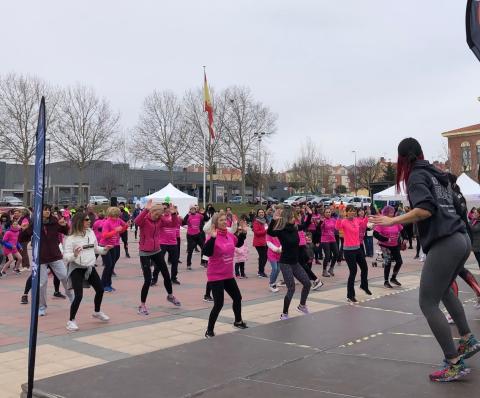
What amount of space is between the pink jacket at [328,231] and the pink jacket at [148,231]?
647cm

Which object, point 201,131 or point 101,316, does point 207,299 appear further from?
point 201,131

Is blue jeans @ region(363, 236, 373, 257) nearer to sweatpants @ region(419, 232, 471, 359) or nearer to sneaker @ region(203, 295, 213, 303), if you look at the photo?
sneaker @ region(203, 295, 213, 303)

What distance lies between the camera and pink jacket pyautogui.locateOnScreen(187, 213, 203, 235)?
1467 centimetres

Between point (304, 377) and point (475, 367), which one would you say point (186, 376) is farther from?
point (475, 367)

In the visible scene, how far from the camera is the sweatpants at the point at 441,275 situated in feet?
12.4

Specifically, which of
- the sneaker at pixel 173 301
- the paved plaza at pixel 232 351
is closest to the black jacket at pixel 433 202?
the paved plaza at pixel 232 351

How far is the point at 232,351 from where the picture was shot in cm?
518

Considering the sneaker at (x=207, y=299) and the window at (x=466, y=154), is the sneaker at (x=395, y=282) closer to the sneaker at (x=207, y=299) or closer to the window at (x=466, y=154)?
the sneaker at (x=207, y=299)

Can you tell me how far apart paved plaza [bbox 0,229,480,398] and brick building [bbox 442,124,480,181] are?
55.1 metres

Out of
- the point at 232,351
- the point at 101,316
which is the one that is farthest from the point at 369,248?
the point at 232,351

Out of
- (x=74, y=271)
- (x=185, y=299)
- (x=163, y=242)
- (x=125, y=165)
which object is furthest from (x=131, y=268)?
→ (x=125, y=165)

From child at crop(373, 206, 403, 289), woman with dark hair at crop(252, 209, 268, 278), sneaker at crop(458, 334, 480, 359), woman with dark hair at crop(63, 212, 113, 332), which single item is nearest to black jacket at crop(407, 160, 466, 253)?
sneaker at crop(458, 334, 480, 359)

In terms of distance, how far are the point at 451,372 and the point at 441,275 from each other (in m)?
0.79

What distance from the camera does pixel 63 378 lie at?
14.2ft
